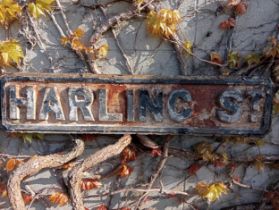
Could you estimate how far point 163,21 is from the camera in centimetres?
252

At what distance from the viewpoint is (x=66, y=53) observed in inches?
103

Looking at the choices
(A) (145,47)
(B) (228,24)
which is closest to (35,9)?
(A) (145,47)

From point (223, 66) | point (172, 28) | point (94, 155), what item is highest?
point (172, 28)

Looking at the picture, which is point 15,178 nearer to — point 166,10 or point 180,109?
point 180,109

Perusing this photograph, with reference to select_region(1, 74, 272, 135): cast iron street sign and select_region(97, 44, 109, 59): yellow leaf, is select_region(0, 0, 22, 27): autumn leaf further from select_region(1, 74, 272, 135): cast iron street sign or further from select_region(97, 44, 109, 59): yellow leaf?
select_region(97, 44, 109, 59): yellow leaf

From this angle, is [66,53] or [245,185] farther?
[245,185]

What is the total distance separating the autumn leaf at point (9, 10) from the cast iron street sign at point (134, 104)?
0.36 m

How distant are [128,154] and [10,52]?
966 mm

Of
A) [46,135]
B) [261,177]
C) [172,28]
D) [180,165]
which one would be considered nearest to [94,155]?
[46,135]

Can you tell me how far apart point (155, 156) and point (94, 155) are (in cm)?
40

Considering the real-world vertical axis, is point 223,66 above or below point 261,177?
above

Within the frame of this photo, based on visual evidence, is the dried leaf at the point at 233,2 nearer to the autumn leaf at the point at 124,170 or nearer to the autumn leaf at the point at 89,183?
the autumn leaf at the point at 124,170

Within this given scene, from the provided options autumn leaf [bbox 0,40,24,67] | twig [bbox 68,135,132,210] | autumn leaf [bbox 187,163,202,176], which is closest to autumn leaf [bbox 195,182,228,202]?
autumn leaf [bbox 187,163,202,176]

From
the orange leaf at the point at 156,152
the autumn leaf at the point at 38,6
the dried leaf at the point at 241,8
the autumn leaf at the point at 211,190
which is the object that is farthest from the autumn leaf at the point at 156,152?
the autumn leaf at the point at 38,6
